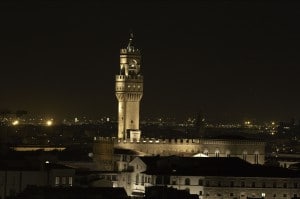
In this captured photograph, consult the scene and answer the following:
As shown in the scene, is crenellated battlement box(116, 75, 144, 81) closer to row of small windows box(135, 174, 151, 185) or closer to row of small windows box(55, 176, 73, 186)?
row of small windows box(135, 174, 151, 185)

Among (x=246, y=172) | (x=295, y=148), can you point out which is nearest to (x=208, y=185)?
(x=246, y=172)

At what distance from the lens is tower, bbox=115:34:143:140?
119812 mm

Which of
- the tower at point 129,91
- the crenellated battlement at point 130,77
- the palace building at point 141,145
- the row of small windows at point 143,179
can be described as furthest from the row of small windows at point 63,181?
the crenellated battlement at point 130,77

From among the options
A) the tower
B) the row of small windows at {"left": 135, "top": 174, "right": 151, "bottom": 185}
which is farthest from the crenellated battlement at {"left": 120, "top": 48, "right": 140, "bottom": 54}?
the row of small windows at {"left": 135, "top": 174, "right": 151, "bottom": 185}

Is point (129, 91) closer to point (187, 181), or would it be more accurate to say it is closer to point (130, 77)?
point (130, 77)

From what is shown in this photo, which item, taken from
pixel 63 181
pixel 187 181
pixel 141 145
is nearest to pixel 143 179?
pixel 187 181

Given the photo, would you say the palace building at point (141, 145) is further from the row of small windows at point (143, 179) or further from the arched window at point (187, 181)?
the arched window at point (187, 181)

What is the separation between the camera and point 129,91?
398 feet

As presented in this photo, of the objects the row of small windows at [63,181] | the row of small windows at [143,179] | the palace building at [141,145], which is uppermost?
the palace building at [141,145]

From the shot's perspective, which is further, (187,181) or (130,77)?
(130,77)

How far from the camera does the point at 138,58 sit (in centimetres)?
12219

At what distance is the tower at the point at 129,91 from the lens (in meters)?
120

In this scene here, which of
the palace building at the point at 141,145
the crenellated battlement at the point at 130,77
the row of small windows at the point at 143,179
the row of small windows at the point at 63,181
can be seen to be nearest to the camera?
the row of small windows at the point at 63,181

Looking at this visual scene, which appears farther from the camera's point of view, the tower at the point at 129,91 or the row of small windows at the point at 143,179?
the tower at the point at 129,91
